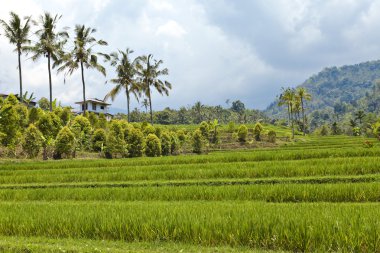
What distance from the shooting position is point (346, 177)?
13266 mm

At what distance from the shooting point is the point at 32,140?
2859cm

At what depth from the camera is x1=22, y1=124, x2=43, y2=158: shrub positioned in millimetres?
28297

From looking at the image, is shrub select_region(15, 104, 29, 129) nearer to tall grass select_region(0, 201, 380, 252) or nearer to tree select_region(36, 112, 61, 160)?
tree select_region(36, 112, 61, 160)

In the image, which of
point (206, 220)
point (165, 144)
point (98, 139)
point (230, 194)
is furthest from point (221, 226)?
point (165, 144)

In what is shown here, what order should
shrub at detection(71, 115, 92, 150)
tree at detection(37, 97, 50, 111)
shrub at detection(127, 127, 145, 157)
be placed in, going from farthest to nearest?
tree at detection(37, 97, 50, 111) → shrub at detection(127, 127, 145, 157) → shrub at detection(71, 115, 92, 150)

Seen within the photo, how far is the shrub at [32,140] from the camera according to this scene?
28.3m

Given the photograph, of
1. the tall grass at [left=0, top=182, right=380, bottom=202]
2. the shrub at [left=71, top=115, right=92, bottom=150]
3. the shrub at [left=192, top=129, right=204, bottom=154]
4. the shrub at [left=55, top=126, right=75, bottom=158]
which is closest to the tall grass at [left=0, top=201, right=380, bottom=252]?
the tall grass at [left=0, top=182, right=380, bottom=202]

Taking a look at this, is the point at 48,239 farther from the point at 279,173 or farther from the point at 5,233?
the point at 279,173

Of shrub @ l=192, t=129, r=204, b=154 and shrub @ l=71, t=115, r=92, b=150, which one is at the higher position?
shrub @ l=71, t=115, r=92, b=150

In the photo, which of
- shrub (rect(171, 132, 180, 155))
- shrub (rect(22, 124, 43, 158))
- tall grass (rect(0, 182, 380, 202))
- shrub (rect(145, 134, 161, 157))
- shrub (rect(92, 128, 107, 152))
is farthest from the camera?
shrub (rect(171, 132, 180, 155))

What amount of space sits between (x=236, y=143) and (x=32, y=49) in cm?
3520

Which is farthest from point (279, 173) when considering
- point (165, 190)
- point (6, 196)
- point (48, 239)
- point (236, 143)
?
point (236, 143)

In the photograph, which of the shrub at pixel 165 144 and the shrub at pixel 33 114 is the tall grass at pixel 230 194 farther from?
the shrub at pixel 165 144

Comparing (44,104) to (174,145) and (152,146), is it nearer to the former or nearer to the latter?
(174,145)
